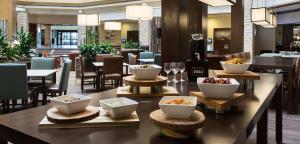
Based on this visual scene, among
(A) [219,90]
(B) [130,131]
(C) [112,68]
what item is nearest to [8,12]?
(C) [112,68]

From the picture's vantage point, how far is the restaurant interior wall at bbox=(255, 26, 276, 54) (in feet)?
49.6

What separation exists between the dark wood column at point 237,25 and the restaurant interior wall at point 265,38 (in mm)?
7102

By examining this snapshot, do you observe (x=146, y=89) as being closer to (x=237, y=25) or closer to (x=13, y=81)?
(x=13, y=81)

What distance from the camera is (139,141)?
1.12 meters

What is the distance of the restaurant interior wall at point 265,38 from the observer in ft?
49.6

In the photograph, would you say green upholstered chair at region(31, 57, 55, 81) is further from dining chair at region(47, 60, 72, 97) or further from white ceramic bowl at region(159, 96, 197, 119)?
white ceramic bowl at region(159, 96, 197, 119)

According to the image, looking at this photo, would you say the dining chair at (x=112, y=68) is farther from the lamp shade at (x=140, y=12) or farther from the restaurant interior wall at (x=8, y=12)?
the restaurant interior wall at (x=8, y=12)

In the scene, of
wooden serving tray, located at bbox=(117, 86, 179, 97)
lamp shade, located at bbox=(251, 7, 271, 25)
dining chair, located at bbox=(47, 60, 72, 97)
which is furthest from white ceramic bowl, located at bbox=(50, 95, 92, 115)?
lamp shade, located at bbox=(251, 7, 271, 25)

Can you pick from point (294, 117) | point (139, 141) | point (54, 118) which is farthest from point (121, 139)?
point (294, 117)

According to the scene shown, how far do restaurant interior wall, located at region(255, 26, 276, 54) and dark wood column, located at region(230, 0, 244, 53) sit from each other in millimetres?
7102

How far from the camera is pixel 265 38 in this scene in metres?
15.3

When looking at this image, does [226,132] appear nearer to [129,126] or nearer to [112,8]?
[129,126]

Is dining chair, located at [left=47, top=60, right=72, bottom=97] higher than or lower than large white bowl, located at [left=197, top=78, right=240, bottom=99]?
lower

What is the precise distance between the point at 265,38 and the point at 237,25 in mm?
7643
